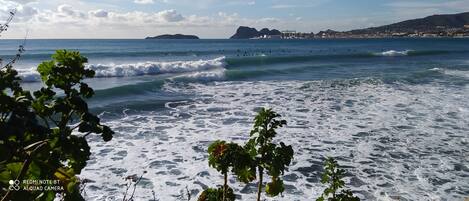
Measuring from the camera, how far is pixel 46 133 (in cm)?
194

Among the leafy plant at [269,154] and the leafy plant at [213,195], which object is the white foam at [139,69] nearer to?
the leafy plant at [213,195]

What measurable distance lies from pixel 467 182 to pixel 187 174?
5700mm

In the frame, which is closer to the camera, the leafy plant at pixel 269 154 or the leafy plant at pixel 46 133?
the leafy plant at pixel 46 133

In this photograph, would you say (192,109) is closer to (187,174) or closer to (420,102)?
(187,174)

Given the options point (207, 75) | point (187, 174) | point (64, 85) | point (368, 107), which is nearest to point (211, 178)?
point (187, 174)

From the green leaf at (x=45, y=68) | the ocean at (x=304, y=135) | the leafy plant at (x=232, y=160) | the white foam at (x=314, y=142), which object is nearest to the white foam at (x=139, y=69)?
the ocean at (x=304, y=135)

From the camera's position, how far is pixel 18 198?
1.42 m

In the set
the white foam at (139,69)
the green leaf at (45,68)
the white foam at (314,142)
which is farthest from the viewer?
the white foam at (139,69)

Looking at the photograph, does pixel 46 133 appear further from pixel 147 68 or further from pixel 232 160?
pixel 147 68

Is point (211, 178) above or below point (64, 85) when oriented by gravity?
below

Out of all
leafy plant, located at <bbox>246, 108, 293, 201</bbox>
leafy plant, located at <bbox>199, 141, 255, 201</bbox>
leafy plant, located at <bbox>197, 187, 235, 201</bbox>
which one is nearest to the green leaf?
leafy plant, located at <bbox>199, 141, 255, 201</bbox>

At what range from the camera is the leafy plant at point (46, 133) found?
1455mm

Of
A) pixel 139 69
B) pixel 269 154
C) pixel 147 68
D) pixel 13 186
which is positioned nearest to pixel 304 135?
pixel 269 154

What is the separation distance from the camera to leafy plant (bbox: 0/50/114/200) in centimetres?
146
